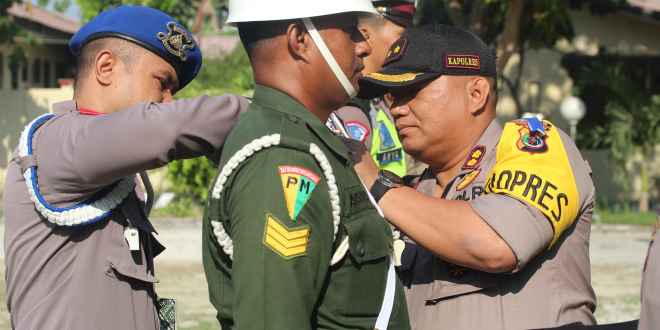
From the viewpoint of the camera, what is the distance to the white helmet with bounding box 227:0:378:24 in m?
2.47

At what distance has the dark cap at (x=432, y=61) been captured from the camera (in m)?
3.33

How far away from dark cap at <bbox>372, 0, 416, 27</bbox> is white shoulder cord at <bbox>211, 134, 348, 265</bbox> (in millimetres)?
2507

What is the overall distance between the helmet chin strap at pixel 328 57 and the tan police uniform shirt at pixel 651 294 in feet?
2.69

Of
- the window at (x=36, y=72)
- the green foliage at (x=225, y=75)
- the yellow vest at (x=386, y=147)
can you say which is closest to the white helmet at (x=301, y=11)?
the yellow vest at (x=386, y=147)

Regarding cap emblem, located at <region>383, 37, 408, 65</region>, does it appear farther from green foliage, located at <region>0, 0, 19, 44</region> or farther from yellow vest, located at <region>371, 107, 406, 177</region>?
green foliage, located at <region>0, 0, 19, 44</region>

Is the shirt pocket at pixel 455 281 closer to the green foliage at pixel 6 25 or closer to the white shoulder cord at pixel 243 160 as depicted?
the white shoulder cord at pixel 243 160

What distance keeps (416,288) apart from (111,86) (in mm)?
1116

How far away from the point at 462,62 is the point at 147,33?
97 centimetres

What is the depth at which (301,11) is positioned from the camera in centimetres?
247

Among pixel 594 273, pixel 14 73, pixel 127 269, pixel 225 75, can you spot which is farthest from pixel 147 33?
pixel 14 73

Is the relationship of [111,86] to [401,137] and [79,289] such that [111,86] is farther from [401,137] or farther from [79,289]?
[401,137]

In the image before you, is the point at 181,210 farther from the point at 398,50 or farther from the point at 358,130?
the point at 398,50

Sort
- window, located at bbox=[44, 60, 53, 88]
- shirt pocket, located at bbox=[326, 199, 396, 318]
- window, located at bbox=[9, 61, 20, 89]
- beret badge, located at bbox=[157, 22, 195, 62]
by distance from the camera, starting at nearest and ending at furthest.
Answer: shirt pocket, located at bbox=[326, 199, 396, 318] < beret badge, located at bbox=[157, 22, 195, 62] < window, located at bbox=[9, 61, 20, 89] < window, located at bbox=[44, 60, 53, 88]

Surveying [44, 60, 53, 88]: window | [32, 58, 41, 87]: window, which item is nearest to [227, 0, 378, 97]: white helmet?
[32, 58, 41, 87]: window
